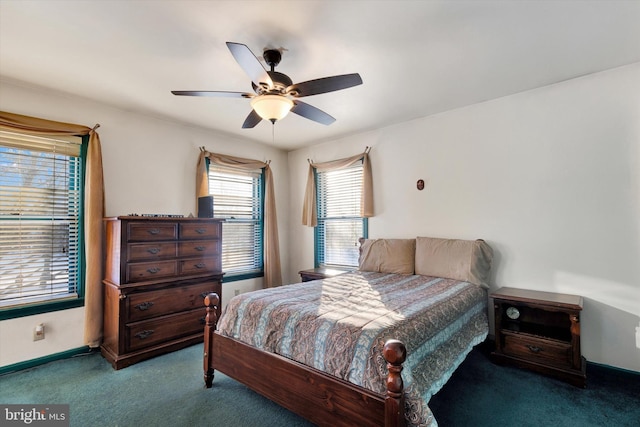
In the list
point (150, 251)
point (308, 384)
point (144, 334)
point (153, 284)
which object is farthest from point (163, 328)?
point (308, 384)

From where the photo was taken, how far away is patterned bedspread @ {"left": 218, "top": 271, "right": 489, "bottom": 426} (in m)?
1.54

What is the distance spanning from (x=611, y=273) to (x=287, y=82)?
301 centimetres

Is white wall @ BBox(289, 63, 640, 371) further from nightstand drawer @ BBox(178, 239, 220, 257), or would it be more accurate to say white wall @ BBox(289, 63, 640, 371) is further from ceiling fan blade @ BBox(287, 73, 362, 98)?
nightstand drawer @ BBox(178, 239, 220, 257)

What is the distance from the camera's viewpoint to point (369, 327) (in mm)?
1641

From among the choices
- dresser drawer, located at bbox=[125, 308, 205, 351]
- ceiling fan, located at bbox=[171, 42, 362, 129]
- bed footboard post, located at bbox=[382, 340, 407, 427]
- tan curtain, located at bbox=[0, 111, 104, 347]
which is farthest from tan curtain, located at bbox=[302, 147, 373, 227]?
bed footboard post, located at bbox=[382, 340, 407, 427]

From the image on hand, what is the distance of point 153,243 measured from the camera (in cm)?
295

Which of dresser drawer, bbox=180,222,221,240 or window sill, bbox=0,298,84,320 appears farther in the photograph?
dresser drawer, bbox=180,222,221,240

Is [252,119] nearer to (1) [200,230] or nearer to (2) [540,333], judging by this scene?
(1) [200,230]

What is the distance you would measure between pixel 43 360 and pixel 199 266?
1.53 meters

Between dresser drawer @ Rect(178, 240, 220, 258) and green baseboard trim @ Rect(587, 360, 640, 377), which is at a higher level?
dresser drawer @ Rect(178, 240, 220, 258)

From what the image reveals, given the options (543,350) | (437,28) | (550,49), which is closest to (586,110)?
(550,49)

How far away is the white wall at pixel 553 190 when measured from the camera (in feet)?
8.05

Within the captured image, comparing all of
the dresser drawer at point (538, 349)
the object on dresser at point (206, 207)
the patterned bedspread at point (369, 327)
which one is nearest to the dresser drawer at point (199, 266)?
the object on dresser at point (206, 207)

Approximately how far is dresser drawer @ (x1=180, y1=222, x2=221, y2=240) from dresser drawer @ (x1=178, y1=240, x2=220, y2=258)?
2.2 inches
